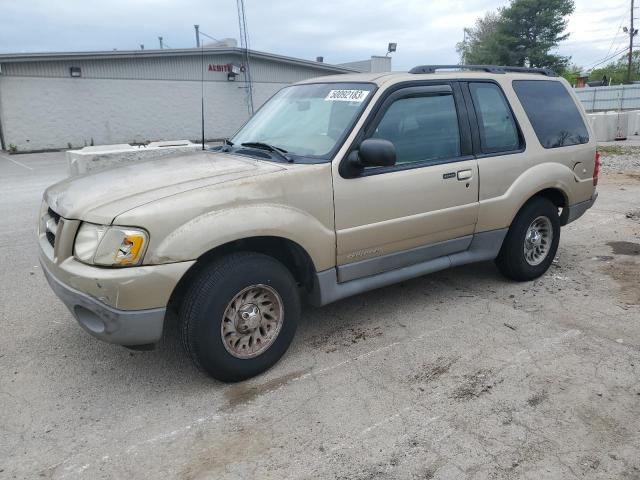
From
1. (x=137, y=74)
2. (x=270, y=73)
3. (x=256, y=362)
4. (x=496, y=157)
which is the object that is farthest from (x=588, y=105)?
(x=256, y=362)

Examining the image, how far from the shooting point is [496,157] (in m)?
4.55

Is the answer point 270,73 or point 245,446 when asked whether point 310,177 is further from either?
point 270,73

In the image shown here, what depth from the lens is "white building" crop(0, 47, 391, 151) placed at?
2241 centimetres

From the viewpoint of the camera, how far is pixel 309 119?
411 centimetres

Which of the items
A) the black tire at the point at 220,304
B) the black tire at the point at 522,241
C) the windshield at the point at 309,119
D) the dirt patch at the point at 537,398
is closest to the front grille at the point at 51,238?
the black tire at the point at 220,304

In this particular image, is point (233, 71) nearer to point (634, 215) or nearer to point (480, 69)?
point (634, 215)

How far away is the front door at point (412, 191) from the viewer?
376 cm

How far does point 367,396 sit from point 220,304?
1.05 metres

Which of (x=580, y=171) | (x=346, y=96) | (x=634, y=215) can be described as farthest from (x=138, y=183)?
(x=634, y=215)

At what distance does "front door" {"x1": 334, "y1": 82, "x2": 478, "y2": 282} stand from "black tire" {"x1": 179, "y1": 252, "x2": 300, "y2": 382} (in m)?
0.61

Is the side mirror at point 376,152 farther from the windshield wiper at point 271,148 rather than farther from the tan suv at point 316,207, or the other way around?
the windshield wiper at point 271,148

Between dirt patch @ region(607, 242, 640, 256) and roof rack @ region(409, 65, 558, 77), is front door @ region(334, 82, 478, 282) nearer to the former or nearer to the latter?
roof rack @ region(409, 65, 558, 77)

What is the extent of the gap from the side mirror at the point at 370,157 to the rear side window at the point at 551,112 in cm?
203

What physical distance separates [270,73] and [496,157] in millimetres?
26210
